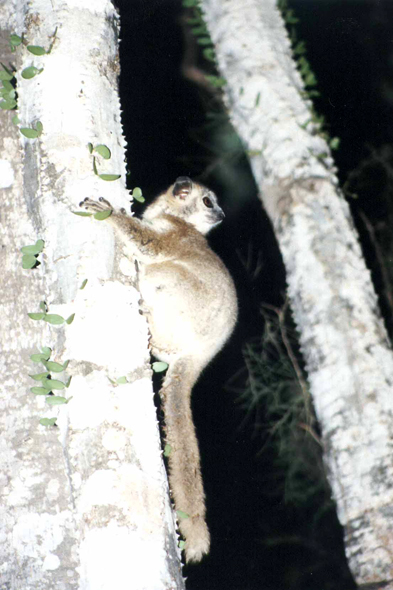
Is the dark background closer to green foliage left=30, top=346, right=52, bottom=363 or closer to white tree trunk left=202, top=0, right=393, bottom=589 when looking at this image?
white tree trunk left=202, top=0, right=393, bottom=589

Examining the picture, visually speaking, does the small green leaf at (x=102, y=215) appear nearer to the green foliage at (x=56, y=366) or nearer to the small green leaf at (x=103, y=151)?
the small green leaf at (x=103, y=151)

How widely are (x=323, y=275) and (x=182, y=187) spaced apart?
1555mm

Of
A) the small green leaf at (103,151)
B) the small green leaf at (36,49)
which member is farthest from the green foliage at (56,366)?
the small green leaf at (36,49)

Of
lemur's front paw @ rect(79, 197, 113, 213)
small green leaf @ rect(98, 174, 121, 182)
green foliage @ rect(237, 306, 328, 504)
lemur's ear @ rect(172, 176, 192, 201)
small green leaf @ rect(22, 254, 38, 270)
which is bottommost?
green foliage @ rect(237, 306, 328, 504)

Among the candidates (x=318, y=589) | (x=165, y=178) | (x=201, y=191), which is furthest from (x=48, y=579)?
(x=165, y=178)

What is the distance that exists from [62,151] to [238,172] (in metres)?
6.54

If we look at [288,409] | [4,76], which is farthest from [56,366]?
[288,409]

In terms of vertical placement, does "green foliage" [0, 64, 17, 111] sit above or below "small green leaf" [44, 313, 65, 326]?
above

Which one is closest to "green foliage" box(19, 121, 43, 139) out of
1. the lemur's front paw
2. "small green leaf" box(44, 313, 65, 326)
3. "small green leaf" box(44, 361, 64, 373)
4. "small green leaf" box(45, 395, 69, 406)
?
the lemur's front paw

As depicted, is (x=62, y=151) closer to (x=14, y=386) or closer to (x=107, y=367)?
(x=107, y=367)

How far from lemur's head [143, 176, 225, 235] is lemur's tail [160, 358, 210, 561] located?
4.12ft

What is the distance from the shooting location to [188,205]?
4293 mm

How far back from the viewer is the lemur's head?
4.15 metres

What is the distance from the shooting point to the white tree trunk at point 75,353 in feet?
5.19
